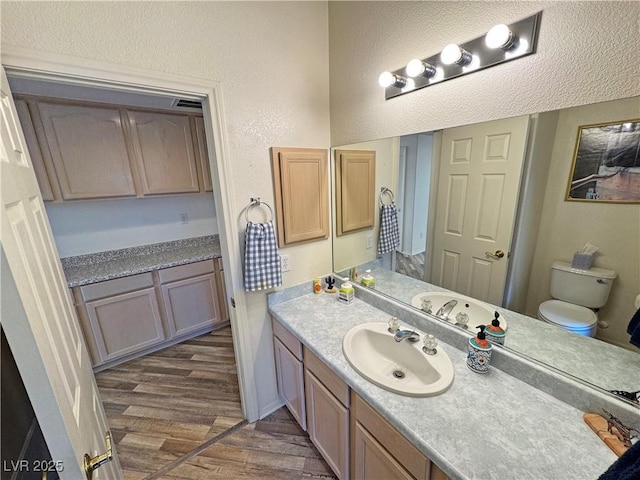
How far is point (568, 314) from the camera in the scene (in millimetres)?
949

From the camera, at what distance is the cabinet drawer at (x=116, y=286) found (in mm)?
2113

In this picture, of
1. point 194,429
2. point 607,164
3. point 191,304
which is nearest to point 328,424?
point 194,429

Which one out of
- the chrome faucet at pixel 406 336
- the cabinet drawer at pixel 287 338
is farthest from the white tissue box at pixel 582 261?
the cabinet drawer at pixel 287 338

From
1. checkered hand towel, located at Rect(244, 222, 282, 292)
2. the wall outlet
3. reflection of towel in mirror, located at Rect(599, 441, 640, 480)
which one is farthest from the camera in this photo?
the wall outlet

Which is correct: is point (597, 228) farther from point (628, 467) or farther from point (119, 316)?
point (119, 316)

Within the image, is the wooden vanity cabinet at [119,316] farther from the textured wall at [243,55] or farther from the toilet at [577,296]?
the toilet at [577,296]

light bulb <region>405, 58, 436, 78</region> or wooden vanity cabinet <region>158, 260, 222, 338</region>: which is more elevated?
light bulb <region>405, 58, 436, 78</region>

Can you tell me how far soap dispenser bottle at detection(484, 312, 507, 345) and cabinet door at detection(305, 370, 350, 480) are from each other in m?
0.69

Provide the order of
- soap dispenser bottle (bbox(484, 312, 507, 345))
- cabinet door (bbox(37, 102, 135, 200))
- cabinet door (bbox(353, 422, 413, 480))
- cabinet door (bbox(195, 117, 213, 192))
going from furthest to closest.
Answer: cabinet door (bbox(195, 117, 213, 192))
cabinet door (bbox(37, 102, 135, 200))
soap dispenser bottle (bbox(484, 312, 507, 345))
cabinet door (bbox(353, 422, 413, 480))

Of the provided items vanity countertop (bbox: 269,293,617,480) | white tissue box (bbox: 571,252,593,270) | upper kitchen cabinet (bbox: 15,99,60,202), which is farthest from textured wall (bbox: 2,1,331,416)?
upper kitchen cabinet (bbox: 15,99,60,202)

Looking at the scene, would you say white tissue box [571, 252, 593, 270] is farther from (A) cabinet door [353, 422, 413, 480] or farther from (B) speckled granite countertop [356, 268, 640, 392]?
(A) cabinet door [353, 422, 413, 480]

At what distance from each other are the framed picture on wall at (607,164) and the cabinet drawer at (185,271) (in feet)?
8.92

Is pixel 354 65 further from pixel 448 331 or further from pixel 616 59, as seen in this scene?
pixel 448 331

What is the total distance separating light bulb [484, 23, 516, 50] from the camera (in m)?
0.83
